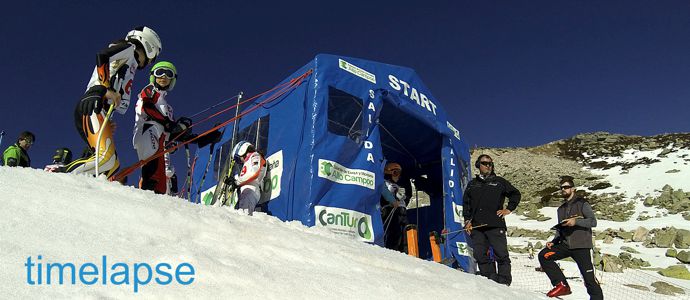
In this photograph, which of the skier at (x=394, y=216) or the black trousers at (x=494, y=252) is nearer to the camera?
the black trousers at (x=494, y=252)

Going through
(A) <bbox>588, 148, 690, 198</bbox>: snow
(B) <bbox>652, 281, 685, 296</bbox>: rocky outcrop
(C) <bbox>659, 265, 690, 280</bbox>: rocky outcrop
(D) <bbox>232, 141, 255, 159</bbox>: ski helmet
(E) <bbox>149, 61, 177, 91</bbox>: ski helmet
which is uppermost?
(A) <bbox>588, 148, 690, 198</bbox>: snow

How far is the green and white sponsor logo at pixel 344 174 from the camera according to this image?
6422mm

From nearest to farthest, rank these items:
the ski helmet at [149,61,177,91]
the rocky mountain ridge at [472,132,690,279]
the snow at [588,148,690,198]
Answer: the ski helmet at [149,61,177,91]
the rocky mountain ridge at [472,132,690,279]
the snow at [588,148,690,198]

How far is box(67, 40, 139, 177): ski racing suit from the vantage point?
404 centimetres

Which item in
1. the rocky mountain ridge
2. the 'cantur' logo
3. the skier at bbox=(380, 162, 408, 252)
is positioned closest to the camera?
the 'cantur' logo

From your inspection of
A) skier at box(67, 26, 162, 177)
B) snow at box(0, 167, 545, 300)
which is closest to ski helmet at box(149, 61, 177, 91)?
skier at box(67, 26, 162, 177)

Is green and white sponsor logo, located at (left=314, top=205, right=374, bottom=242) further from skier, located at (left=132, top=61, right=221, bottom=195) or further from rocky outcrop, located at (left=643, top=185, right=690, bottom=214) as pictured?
rocky outcrop, located at (left=643, top=185, right=690, bottom=214)

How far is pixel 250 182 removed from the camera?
21.7ft

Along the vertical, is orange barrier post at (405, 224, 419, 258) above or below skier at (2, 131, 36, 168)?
below

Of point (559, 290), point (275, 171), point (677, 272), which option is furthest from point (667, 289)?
point (275, 171)

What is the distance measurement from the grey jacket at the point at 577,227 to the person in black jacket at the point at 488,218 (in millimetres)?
559

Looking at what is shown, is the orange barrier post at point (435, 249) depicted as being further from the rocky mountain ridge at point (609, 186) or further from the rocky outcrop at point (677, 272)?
the rocky outcrop at point (677, 272)

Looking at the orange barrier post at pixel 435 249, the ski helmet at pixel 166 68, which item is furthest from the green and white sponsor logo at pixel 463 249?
the ski helmet at pixel 166 68

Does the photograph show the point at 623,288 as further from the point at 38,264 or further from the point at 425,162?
the point at 38,264
